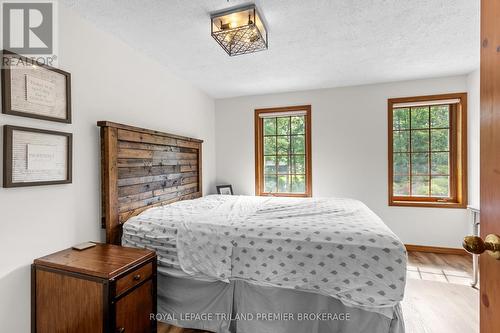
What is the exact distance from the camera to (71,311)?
1.37 meters

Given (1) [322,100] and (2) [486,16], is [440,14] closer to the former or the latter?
(2) [486,16]

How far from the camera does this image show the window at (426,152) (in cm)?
326

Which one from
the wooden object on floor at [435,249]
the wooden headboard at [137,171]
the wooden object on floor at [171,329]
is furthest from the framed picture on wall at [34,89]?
the wooden object on floor at [435,249]

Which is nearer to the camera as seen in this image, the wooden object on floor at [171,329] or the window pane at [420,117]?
the wooden object on floor at [171,329]

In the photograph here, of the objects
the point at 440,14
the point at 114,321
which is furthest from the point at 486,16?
the point at 114,321

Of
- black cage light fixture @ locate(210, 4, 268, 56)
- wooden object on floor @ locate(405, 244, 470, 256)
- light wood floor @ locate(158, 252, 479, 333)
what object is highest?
black cage light fixture @ locate(210, 4, 268, 56)

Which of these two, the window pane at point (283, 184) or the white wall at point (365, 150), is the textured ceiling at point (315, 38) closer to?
the white wall at point (365, 150)

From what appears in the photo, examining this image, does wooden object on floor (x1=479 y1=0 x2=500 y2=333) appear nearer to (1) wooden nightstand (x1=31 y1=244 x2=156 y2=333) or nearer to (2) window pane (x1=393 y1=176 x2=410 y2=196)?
(1) wooden nightstand (x1=31 y1=244 x2=156 y2=333)

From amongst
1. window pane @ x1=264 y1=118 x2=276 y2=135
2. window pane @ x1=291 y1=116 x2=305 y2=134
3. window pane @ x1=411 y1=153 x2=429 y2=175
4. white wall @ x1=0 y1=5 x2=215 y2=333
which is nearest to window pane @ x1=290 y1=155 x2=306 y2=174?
window pane @ x1=291 y1=116 x2=305 y2=134

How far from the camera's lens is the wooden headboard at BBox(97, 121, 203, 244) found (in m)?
1.94

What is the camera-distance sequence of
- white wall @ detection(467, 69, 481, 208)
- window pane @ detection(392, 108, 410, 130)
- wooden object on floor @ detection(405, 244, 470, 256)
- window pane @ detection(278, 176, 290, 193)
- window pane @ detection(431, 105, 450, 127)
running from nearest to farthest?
white wall @ detection(467, 69, 481, 208) < wooden object on floor @ detection(405, 244, 470, 256) < window pane @ detection(431, 105, 450, 127) < window pane @ detection(392, 108, 410, 130) < window pane @ detection(278, 176, 290, 193)

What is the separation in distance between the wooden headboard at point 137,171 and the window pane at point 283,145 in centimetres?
145

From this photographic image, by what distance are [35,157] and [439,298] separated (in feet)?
11.2

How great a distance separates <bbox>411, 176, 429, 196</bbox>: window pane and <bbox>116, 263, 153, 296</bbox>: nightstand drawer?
11.6ft
